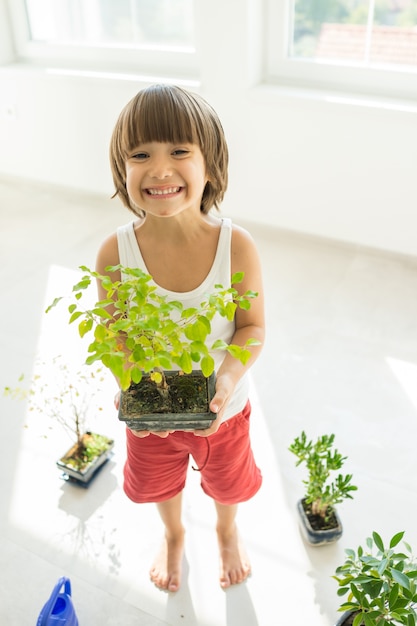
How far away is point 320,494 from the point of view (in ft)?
5.58

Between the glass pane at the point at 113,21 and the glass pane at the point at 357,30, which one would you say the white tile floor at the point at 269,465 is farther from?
the glass pane at the point at 113,21

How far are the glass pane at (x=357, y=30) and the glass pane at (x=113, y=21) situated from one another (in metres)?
0.64

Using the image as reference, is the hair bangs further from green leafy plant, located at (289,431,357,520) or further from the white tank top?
green leafy plant, located at (289,431,357,520)

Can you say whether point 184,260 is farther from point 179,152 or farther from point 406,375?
point 406,375

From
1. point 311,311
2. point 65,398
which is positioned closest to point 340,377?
point 311,311

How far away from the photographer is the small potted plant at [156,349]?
0.99 m

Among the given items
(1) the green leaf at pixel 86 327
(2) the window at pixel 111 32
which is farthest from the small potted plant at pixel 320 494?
(2) the window at pixel 111 32

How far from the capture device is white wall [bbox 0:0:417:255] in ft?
9.31

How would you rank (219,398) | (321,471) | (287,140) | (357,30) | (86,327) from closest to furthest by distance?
1. (86,327)
2. (219,398)
3. (321,471)
4. (357,30)
5. (287,140)

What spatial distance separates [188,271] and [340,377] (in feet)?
4.07

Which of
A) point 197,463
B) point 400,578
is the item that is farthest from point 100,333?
point 400,578

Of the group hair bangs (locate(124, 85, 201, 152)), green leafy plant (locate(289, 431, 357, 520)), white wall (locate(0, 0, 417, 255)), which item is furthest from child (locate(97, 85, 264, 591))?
white wall (locate(0, 0, 417, 255))

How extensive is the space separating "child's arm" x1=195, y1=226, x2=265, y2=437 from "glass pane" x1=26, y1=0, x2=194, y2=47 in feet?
7.70

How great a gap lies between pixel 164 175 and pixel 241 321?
0.41m
